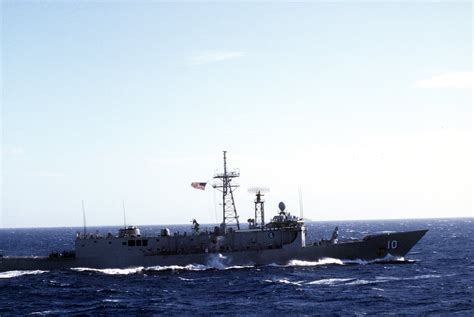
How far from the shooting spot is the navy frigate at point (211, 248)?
159ft

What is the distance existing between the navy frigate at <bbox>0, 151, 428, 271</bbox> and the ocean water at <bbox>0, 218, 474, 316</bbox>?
691mm

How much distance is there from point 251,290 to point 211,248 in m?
11.2

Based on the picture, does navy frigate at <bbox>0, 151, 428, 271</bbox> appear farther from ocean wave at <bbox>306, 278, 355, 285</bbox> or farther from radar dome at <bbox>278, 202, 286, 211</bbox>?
ocean wave at <bbox>306, 278, 355, 285</bbox>

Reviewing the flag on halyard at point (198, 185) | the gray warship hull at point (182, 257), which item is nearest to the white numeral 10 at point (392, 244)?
the gray warship hull at point (182, 257)

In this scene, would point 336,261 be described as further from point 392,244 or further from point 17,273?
point 17,273

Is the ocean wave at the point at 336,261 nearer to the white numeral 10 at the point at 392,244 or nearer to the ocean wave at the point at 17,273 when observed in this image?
the white numeral 10 at the point at 392,244

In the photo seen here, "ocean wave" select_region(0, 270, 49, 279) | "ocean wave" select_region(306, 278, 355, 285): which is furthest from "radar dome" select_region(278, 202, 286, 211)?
"ocean wave" select_region(0, 270, 49, 279)

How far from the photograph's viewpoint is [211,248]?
49.0 m

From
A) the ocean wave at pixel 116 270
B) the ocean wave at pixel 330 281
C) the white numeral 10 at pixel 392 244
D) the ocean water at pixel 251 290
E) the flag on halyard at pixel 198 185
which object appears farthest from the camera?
the white numeral 10 at pixel 392 244

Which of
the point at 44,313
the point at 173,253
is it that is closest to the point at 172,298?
the point at 44,313

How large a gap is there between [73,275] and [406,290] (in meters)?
27.5

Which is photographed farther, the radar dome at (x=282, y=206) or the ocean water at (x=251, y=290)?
the radar dome at (x=282, y=206)

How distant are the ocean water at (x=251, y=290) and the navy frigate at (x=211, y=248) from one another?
691mm

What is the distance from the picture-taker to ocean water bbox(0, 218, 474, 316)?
32625 millimetres
